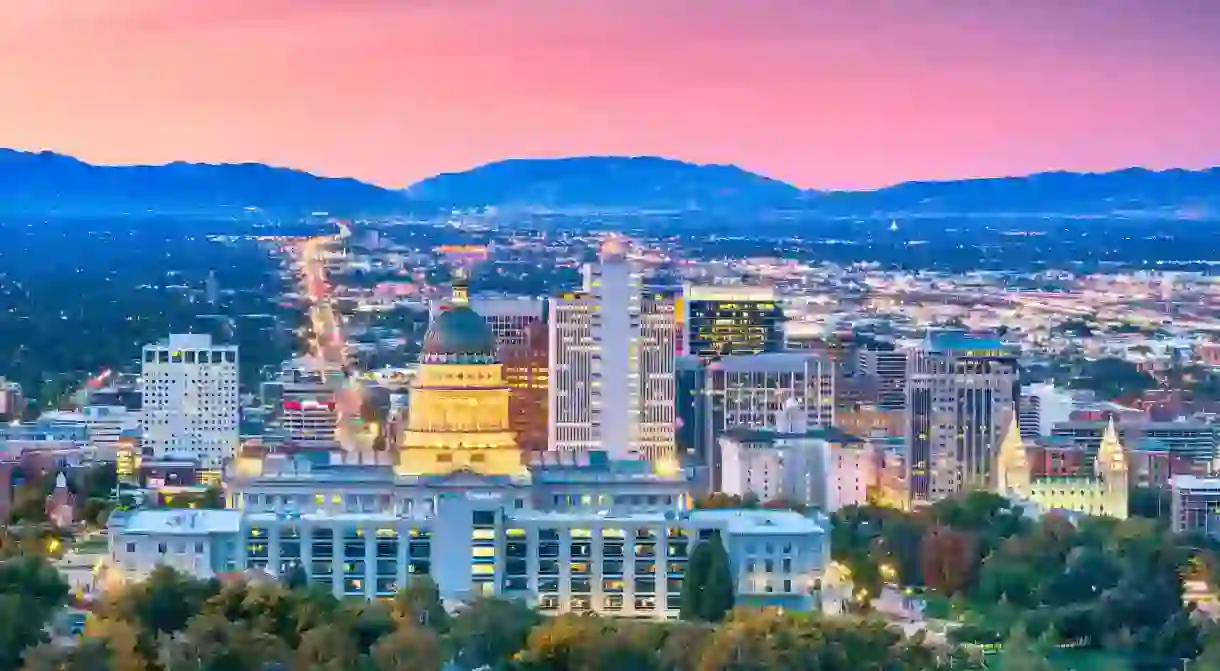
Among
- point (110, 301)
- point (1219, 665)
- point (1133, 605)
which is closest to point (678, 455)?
point (1133, 605)

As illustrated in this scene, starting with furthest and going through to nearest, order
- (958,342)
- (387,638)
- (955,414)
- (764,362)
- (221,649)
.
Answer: (764,362), (958,342), (955,414), (387,638), (221,649)

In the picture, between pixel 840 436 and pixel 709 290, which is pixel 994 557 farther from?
pixel 709 290

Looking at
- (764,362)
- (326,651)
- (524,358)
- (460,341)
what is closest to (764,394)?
(764,362)

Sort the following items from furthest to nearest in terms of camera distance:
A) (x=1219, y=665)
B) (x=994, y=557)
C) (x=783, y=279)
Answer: (x=783, y=279) < (x=994, y=557) < (x=1219, y=665)

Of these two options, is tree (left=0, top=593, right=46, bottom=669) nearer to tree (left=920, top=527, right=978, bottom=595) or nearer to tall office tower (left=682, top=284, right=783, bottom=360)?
tree (left=920, top=527, right=978, bottom=595)

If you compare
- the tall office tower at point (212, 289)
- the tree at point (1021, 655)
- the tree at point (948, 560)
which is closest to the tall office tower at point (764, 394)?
the tree at point (948, 560)

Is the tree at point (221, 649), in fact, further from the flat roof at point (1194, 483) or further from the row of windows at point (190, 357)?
the row of windows at point (190, 357)

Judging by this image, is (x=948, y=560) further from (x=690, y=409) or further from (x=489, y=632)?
(x=690, y=409)
